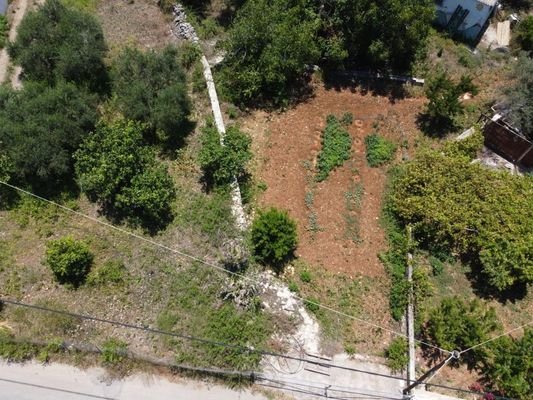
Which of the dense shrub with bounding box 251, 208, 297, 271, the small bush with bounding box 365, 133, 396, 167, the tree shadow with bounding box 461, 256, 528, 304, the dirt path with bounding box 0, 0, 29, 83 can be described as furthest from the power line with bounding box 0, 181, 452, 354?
the dirt path with bounding box 0, 0, 29, 83

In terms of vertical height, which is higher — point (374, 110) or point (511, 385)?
point (374, 110)

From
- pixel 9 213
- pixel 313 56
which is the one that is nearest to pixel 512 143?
pixel 313 56

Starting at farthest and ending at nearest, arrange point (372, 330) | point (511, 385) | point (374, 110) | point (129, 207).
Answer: point (374, 110) → point (129, 207) → point (372, 330) → point (511, 385)

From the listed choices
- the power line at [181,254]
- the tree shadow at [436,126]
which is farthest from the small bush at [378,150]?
the power line at [181,254]

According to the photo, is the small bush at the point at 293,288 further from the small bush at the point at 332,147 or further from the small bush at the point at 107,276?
the small bush at the point at 107,276

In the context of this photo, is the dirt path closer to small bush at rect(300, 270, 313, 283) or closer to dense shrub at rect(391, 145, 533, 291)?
small bush at rect(300, 270, 313, 283)

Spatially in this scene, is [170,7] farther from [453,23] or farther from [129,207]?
[453,23]
